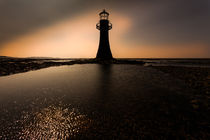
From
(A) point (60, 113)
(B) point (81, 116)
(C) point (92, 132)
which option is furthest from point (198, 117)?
(A) point (60, 113)

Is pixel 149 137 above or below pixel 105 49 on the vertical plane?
below

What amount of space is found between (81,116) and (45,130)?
2.97ft

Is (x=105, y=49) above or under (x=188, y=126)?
above

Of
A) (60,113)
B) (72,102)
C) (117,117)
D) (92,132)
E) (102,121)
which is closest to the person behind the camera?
(92,132)

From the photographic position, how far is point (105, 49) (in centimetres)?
2856

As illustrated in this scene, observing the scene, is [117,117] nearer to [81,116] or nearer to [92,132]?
[92,132]

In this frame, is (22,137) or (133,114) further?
(133,114)

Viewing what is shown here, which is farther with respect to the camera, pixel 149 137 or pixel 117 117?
pixel 117 117

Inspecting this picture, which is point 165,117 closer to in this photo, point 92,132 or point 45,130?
point 92,132

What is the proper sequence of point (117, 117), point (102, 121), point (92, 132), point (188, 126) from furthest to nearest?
1. point (117, 117)
2. point (102, 121)
3. point (188, 126)
4. point (92, 132)

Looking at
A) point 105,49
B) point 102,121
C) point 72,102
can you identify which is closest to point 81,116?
point 102,121

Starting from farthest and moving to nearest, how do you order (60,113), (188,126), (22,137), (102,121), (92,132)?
(60,113) → (102,121) → (188,126) → (92,132) → (22,137)

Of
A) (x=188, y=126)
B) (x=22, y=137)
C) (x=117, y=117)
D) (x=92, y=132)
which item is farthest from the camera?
(x=117, y=117)

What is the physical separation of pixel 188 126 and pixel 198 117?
72 centimetres
